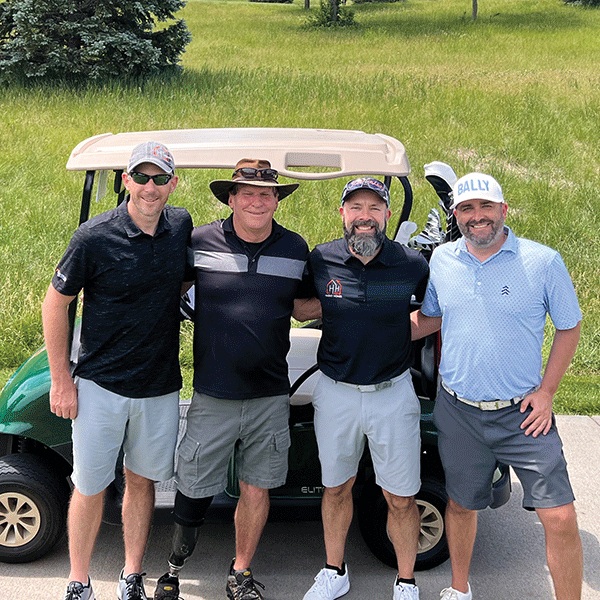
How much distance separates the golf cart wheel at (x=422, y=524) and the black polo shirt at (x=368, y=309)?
70 centimetres

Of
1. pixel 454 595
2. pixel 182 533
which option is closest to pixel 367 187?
pixel 182 533

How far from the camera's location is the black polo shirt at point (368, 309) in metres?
3.22

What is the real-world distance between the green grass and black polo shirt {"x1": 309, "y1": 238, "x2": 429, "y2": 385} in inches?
115

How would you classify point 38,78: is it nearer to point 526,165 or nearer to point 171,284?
A: point 526,165

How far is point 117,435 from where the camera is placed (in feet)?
10.7

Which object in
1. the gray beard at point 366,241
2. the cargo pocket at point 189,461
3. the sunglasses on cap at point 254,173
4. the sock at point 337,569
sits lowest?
the sock at point 337,569

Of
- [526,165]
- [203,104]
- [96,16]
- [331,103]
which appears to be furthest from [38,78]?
[526,165]

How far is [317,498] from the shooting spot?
364 cm

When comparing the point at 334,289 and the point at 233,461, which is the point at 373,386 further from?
the point at 233,461

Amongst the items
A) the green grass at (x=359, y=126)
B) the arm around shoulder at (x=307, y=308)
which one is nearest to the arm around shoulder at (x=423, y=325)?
the arm around shoulder at (x=307, y=308)

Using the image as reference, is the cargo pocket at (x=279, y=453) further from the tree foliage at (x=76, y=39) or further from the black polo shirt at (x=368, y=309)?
the tree foliage at (x=76, y=39)

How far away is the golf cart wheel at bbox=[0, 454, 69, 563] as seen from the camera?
11.5 ft

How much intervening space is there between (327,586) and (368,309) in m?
1.27

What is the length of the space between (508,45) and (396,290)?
21885 mm
